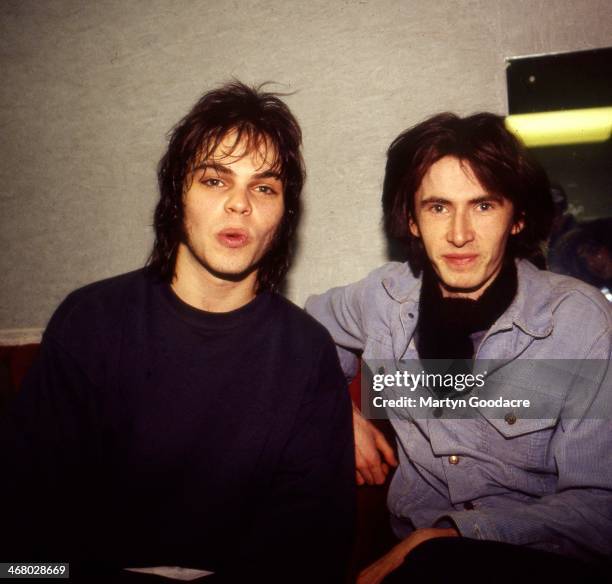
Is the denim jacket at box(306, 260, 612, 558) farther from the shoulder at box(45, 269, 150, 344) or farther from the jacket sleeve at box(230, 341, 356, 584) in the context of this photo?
the shoulder at box(45, 269, 150, 344)

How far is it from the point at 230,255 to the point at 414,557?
948 millimetres

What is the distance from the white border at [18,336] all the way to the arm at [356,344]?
1534mm

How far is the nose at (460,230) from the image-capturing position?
133 centimetres

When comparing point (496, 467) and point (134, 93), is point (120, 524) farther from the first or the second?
point (134, 93)

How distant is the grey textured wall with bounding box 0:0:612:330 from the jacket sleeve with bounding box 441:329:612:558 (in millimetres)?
1058

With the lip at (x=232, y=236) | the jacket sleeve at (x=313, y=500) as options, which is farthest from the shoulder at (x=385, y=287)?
the lip at (x=232, y=236)

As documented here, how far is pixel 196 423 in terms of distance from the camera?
1.24 metres

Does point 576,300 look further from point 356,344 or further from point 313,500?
point 313,500

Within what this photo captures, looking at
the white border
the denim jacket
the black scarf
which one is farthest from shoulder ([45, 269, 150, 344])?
the white border

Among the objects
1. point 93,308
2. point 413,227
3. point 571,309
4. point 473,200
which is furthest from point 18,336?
point 571,309

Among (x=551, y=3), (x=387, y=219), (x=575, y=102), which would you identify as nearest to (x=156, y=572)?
(x=387, y=219)

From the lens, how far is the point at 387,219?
174cm

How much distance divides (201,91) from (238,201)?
1.09m

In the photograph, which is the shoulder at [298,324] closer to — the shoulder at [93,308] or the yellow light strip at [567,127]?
the shoulder at [93,308]
